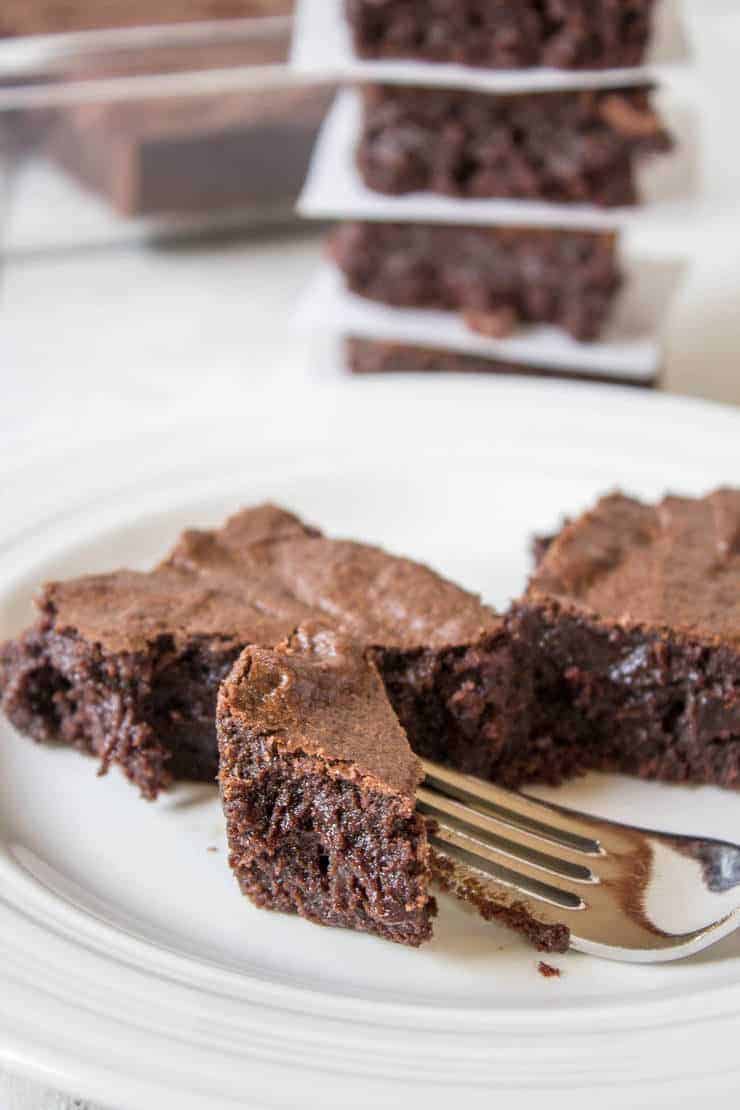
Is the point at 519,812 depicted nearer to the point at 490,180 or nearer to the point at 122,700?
the point at 122,700

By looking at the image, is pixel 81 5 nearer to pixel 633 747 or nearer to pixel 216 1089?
→ pixel 633 747

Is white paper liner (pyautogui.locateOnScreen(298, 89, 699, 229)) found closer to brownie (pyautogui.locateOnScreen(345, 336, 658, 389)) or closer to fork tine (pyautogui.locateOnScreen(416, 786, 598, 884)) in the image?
brownie (pyautogui.locateOnScreen(345, 336, 658, 389))

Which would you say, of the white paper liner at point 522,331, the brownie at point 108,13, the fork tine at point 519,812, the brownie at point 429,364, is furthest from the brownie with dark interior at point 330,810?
the brownie at point 108,13

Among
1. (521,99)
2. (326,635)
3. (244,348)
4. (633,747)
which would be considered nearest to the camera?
(326,635)

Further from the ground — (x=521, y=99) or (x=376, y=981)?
(x=521, y=99)

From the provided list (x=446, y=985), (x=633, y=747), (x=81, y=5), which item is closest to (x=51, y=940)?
(x=446, y=985)

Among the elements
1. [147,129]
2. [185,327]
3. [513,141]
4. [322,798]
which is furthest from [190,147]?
[322,798]

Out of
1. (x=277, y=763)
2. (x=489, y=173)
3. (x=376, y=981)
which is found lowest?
(x=376, y=981)
